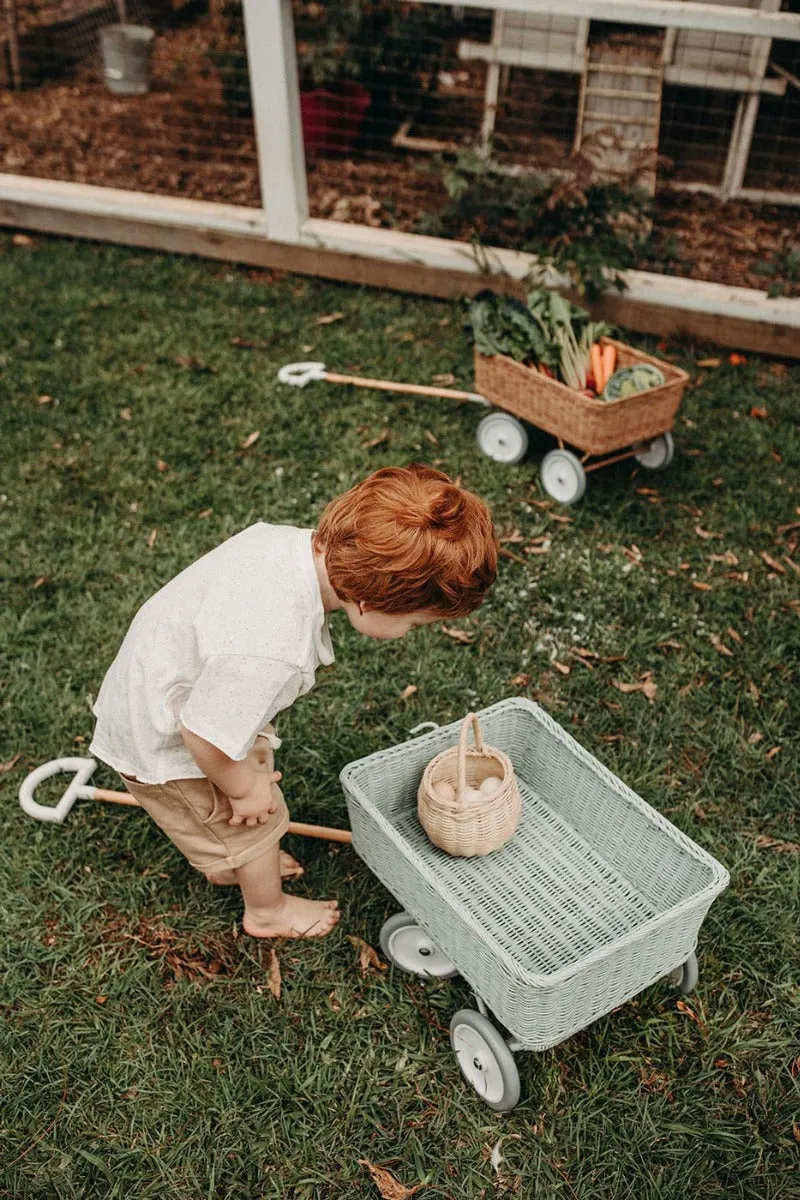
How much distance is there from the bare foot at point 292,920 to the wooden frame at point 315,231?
3.87m

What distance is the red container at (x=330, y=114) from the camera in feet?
21.3

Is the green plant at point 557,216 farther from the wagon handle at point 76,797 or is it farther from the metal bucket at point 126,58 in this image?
the metal bucket at point 126,58

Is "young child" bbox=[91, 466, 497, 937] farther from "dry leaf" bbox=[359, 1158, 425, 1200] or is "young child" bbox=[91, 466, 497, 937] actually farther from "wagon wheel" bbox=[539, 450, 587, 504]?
"wagon wheel" bbox=[539, 450, 587, 504]

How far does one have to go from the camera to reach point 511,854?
267 centimetres

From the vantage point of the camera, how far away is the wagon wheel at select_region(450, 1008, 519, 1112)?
218 cm

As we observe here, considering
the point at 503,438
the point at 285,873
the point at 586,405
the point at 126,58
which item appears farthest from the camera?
the point at 126,58

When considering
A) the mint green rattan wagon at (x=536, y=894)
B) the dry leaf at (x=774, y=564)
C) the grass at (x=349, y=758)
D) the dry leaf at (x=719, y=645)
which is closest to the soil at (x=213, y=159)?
the grass at (x=349, y=758)

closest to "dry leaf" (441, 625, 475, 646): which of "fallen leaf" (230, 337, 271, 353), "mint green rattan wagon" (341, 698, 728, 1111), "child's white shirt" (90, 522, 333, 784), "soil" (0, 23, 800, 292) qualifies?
"mint green rattan wagon" (341, 698, 728, 1111)

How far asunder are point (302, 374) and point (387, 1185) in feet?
12.2

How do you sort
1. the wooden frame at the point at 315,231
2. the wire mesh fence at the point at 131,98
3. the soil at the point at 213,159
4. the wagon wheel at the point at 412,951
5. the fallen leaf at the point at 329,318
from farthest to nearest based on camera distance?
the wire mesh fence at the point at 131,98, the soil at the point at 213,159, the fallen leaf at the point at 329,318, the wooden frame at the point at 315,231, the wagon wheel at the point at 412,951

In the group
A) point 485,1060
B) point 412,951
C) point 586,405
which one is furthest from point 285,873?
point 586,405

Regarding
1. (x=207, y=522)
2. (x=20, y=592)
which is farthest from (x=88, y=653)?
(x=207, y=522)

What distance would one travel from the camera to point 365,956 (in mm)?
2598

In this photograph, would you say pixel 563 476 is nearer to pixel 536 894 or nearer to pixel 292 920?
pixel 536 894
